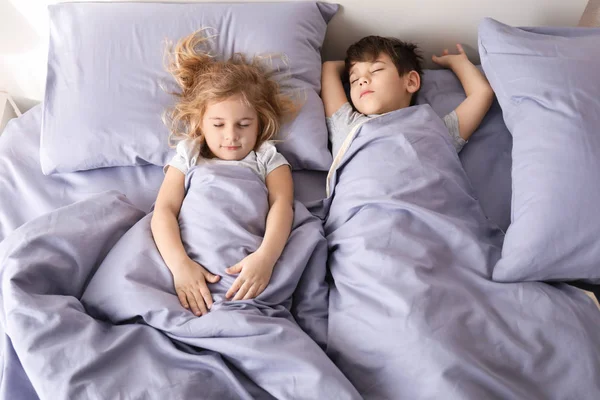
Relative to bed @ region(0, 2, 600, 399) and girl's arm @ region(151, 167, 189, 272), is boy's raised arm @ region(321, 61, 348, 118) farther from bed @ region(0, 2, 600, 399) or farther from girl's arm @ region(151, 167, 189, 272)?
girl's arm @ region(151, 167, 189, 272)

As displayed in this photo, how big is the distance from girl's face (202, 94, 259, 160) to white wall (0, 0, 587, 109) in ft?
1.57

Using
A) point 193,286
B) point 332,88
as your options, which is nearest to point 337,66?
point 332,88

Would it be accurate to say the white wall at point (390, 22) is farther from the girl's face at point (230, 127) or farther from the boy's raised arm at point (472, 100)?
the girl's face at point (230, 127)

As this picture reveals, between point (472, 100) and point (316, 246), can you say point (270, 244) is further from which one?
point (472, 100)

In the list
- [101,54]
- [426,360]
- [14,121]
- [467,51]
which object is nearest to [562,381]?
[426,360]

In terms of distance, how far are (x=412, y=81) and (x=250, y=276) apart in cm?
73

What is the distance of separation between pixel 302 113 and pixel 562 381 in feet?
2.63

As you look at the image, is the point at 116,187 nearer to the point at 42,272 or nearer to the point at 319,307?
the point at 42,272

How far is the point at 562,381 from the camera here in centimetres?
84

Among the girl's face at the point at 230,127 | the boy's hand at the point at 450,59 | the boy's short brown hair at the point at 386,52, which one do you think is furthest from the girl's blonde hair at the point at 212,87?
the boy's hand at the point at 450,59

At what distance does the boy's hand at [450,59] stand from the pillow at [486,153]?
6 cm

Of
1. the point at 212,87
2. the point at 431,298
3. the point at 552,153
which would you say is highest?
the point at 212,87

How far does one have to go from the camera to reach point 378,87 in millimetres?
1271

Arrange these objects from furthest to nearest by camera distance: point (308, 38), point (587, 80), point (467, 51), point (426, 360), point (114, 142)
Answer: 1. point (467, 51)
2. point (308, 38)
3. point (114, 142)
4. point (587, 80)
5. point (426, 360)
